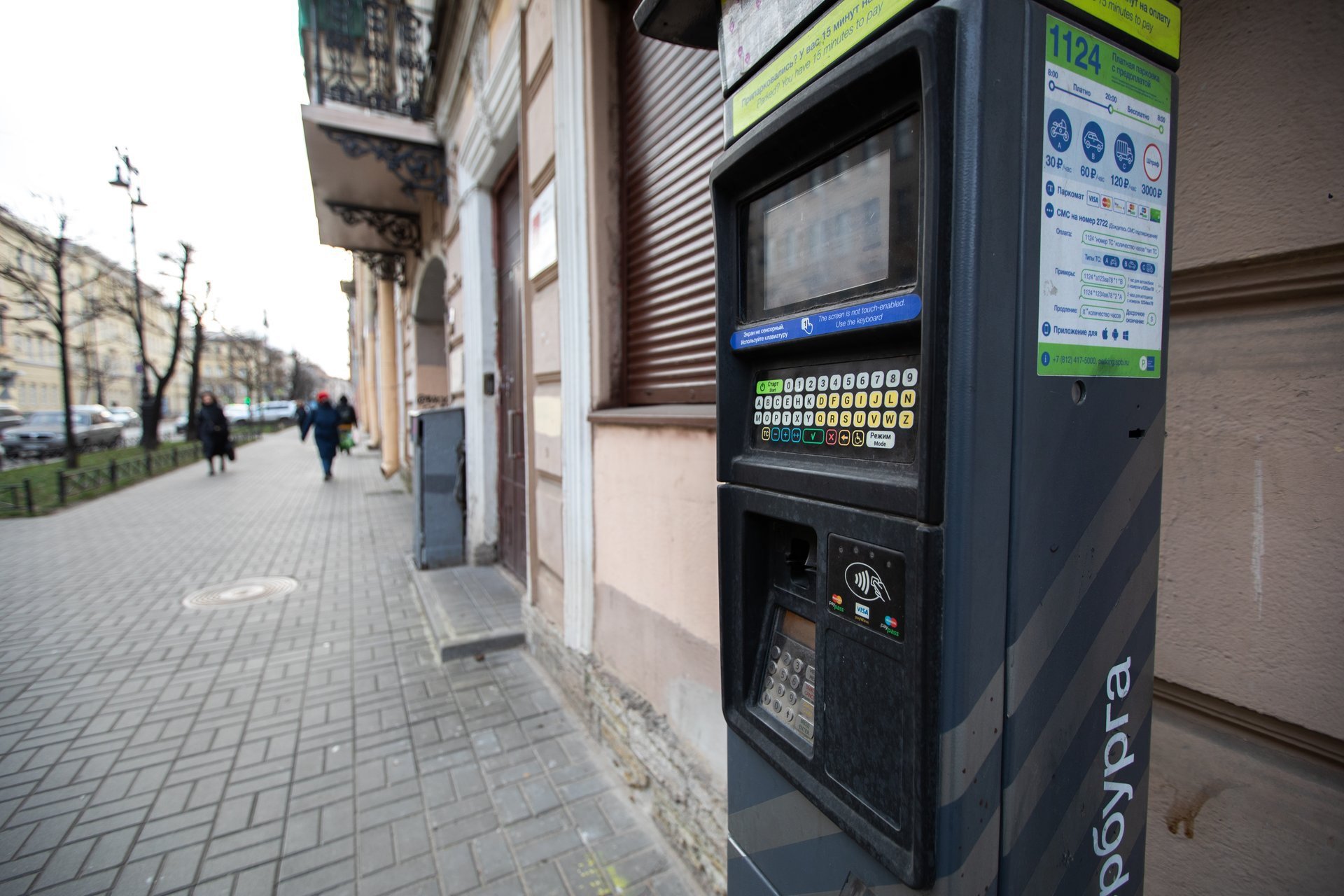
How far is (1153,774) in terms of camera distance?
113 cm

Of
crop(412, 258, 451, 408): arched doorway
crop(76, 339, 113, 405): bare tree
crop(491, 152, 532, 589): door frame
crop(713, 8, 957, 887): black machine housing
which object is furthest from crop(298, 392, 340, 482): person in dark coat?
crop(713, 8, 957, 887): black machine housing

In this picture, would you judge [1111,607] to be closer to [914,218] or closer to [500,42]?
[914,218]

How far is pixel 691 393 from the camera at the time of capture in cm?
244

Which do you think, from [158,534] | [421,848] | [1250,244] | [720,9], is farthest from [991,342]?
[158,534]

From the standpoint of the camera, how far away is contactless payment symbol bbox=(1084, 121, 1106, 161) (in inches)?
32.7

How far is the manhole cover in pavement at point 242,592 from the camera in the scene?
503 cm

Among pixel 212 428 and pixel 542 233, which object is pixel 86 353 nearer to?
pixel 212 428

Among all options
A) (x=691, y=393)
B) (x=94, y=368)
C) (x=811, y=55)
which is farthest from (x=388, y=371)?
(x=94, y=368)

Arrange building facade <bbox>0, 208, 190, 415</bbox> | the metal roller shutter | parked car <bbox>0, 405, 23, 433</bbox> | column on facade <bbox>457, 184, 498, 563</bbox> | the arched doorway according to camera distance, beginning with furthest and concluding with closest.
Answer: building facade <bbox>0, 208, 190, 415</bbox>
parked car <bbox>0, 405, 23, 433</bbox>
the arched doorway
column on facade <bbox>457, 184, 498, 563</bbox>
the metal roller shutter

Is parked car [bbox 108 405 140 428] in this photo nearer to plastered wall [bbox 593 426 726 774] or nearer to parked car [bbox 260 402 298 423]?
parked car [bbox 260 402 298 423]

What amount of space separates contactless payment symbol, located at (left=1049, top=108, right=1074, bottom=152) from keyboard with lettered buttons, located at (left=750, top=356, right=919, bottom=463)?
0.33m

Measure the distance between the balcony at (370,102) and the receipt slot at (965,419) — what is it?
6.45 meters

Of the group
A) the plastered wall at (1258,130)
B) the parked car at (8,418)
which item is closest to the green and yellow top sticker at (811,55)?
the plastered wall at (1258,130)

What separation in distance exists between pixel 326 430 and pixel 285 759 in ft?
34.5
